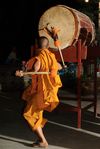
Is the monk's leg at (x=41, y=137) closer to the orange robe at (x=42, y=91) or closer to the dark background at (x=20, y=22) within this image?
the orange robe at (x=42, y=91)

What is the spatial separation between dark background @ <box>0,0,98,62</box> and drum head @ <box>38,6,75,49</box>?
28.2 ft

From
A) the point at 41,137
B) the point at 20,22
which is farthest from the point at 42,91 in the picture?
the point at 20,22

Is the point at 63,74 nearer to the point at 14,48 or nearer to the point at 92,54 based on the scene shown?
the point at 14,48

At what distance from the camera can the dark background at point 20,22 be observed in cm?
1692

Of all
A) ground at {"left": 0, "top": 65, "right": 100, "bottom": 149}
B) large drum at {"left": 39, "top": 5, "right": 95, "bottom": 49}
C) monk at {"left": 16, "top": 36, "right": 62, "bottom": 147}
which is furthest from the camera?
large drum at {"left": 39, "top": 5, "right": 95, "bottom": 49}

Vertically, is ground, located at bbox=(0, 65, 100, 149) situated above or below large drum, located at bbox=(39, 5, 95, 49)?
below

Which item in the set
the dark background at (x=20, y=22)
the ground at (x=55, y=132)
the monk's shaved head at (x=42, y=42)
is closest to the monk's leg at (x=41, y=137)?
the ground at (x=55, y=132)

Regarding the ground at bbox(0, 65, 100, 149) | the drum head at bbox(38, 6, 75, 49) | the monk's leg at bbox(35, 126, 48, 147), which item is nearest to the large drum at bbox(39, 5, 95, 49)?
the drum head at bbox(38, 6, 75, 49)

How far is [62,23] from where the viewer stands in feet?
26.9

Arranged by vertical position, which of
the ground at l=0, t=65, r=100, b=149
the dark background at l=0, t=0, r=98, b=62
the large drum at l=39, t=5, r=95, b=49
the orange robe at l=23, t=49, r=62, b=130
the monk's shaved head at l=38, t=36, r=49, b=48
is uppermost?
the dark background at l=0, t=0, r=98, b=62

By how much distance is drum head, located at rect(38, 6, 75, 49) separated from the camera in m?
8.14

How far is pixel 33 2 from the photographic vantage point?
17.0 meters

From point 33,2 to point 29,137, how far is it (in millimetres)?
10082

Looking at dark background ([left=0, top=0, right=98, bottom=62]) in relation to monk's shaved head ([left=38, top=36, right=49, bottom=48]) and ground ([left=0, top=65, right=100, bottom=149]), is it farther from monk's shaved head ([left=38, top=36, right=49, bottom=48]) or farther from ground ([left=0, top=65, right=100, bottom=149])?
monk's shaved head ([left=38, top=36, right=49, bottom=48])
